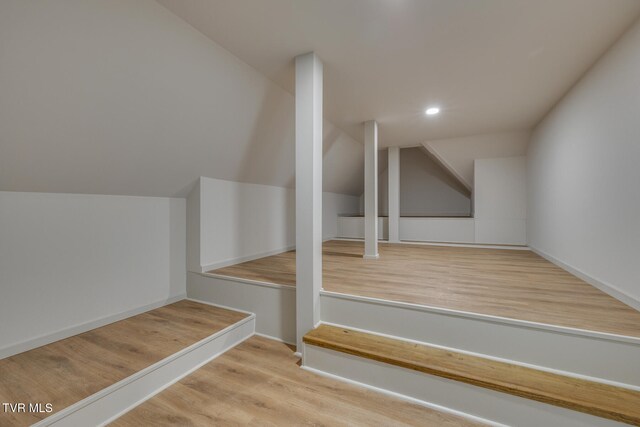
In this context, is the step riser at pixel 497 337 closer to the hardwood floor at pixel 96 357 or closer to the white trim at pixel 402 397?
the white trim at pixel 402 397

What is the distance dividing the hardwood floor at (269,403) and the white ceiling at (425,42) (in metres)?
2.39

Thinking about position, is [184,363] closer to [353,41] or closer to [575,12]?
[353,41]

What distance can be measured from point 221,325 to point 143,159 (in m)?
1.57

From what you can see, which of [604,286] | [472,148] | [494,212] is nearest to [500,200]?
[494,212]

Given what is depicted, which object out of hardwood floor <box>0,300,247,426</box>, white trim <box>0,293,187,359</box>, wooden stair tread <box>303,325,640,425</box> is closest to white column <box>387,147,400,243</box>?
wooden stair tread <box>303,325,640,425</box>

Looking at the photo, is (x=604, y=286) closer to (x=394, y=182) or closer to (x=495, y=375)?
(x=495, y=375)

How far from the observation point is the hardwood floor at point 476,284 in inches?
65.2

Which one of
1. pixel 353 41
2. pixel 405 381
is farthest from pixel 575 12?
pixel 405 381

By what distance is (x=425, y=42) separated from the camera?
189 centimetres

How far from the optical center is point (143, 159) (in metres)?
2.19

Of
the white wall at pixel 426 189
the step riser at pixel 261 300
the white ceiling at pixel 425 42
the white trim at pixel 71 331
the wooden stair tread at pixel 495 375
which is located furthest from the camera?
the white wall at pixel 426 189

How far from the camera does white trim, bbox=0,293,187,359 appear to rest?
68.2 inches

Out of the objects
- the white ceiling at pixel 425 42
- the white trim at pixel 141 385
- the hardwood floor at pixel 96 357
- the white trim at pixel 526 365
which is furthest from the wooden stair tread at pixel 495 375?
the white ceiling at pixel 425 42

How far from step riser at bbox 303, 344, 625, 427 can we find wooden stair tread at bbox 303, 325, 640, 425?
0.13ft
